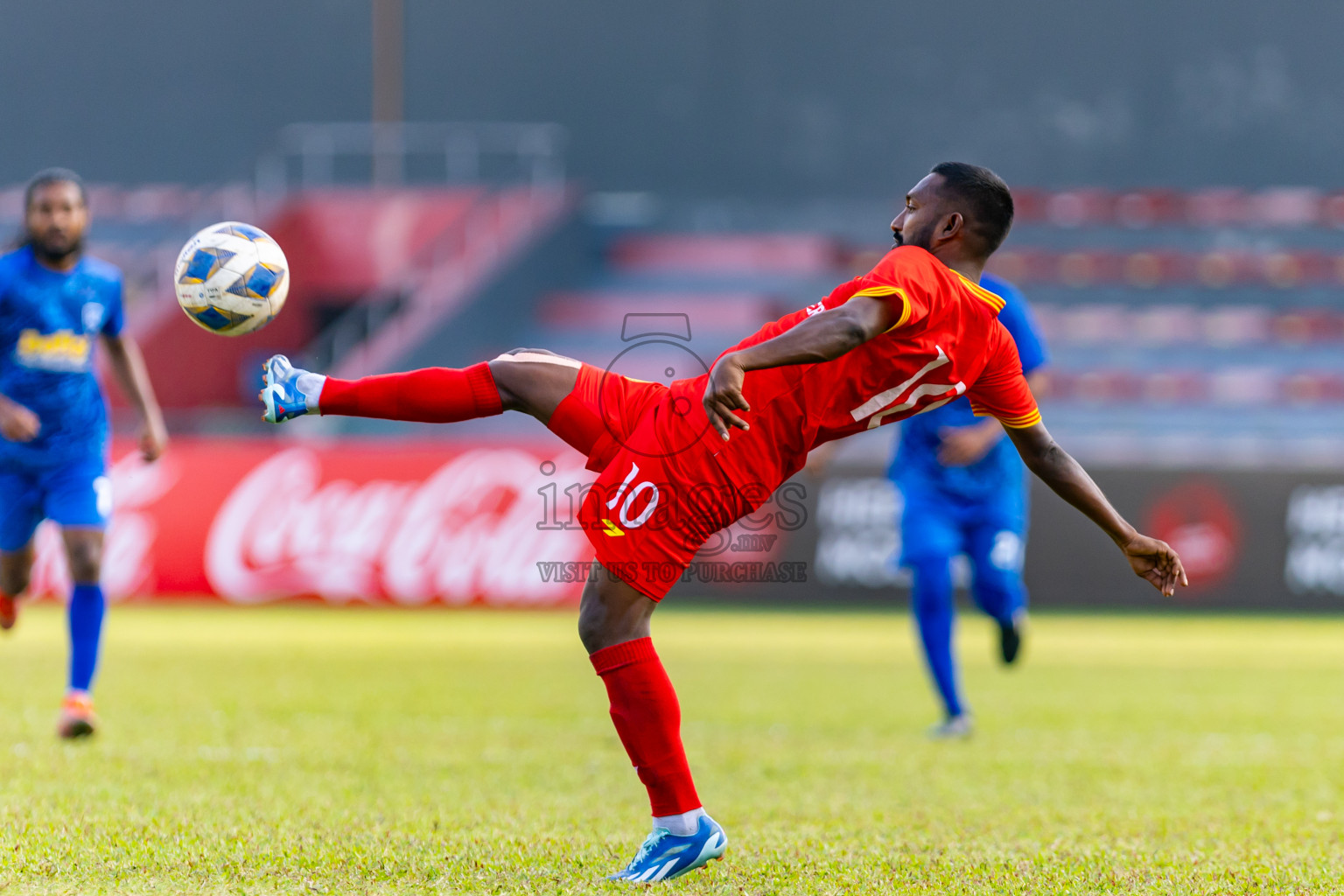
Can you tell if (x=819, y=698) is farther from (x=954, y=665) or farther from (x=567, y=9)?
(x=567, y=9)

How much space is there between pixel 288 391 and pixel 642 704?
1.36 meters

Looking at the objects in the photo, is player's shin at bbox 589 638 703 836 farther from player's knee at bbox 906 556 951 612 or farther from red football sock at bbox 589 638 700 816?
player's knee at bbox 906 556 951 612

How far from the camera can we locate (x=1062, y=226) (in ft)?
76.0

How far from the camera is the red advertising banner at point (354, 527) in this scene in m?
14.9

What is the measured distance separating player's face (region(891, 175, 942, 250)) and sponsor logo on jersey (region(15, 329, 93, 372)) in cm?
435

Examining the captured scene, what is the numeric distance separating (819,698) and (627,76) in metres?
17.2

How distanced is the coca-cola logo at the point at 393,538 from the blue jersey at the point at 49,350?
8.05 metres

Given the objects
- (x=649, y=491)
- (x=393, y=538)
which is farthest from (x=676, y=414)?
(x=393, y=538)

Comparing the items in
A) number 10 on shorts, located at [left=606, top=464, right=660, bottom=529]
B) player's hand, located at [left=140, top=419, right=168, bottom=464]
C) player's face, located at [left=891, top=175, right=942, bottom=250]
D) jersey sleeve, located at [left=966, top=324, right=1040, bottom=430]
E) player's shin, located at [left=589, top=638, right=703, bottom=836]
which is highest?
player's face, located at [left=891, top=175, right=942, bottom=250]

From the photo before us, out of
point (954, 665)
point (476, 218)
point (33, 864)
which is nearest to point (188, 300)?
point (33, 864)

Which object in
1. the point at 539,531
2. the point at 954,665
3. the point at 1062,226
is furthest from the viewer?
the point at 1062,226

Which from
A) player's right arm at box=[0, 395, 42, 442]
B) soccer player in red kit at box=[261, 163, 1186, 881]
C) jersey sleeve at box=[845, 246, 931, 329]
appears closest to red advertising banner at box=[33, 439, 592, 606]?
player's right arm at box=[0, 395, 42, 442]

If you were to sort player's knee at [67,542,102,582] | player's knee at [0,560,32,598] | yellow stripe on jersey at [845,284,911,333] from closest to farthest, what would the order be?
yellow stripe on jersey at [845,284,911,333]
player's knee at [67,542,102,582]
player's knee at [0,560,32,598]

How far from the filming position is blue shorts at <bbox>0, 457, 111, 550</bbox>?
6812 millimetres
